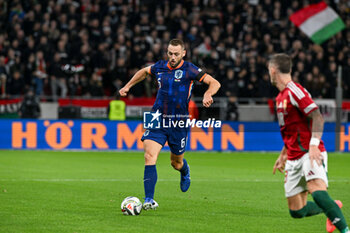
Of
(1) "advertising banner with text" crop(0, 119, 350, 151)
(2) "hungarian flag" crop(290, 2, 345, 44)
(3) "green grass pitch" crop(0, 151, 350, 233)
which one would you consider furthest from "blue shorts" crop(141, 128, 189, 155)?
(2) "hungarian flag" crop(290, 2, 345, 44)

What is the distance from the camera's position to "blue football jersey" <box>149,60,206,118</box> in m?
9.42

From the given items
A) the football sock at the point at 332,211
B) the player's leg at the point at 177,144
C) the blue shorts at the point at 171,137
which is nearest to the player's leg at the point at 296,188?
the football sock at the point at 332,211

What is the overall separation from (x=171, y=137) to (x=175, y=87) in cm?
72

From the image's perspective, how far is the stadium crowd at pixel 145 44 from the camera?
72.8 feet

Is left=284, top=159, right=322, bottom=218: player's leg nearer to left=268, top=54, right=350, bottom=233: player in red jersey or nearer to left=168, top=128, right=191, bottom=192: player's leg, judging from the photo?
left=268, top=54, right=350, bottom=233: player in red jersey

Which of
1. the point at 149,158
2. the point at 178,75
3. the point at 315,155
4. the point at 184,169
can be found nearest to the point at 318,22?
the point at 184,169

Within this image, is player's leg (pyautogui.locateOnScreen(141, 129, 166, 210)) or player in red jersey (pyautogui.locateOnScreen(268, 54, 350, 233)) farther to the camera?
player's leg (pyautogui.locateOnScreen(141, 129, 166, 210))

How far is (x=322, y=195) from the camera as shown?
21.0ft

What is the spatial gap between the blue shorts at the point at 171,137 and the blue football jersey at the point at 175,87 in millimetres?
267

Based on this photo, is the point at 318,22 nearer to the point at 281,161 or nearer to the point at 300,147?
the point at 281,161

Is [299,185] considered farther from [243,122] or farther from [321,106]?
[321,106]

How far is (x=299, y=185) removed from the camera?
672cm

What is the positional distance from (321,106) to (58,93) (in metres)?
8.82

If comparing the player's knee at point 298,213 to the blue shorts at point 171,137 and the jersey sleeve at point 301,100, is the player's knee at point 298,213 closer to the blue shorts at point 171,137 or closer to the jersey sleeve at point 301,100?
the jersey sleeve at point 301,100
